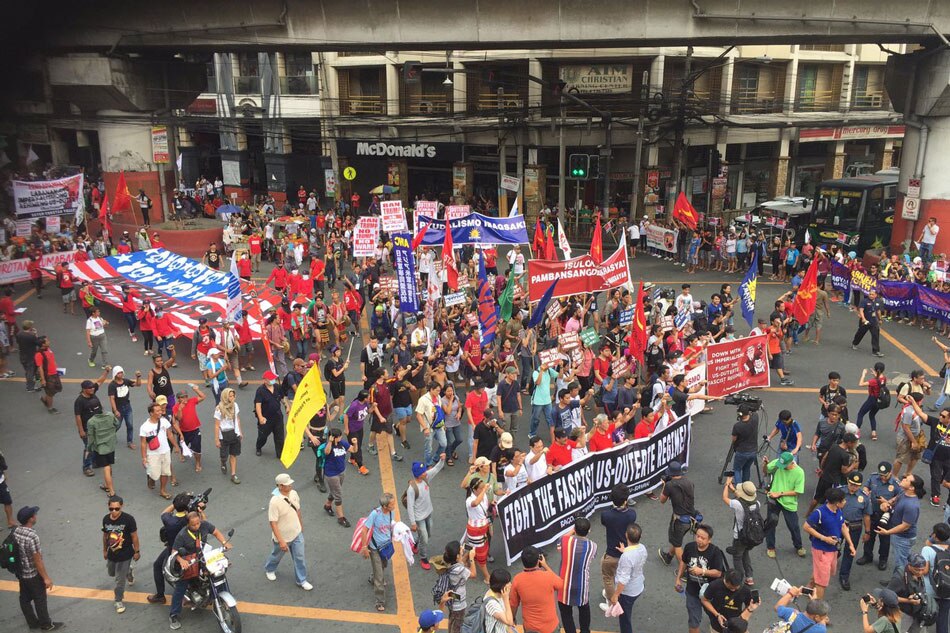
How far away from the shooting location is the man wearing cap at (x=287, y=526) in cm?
888

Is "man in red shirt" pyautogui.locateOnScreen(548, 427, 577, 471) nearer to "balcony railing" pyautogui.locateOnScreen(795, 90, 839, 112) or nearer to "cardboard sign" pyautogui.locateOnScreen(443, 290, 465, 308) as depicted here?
"cardboard sign" pyautogui.locateOnScreen(443, 290, 465, 308)

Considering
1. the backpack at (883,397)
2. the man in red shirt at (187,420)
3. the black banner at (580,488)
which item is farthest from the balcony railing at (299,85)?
the backpack at (883,397)

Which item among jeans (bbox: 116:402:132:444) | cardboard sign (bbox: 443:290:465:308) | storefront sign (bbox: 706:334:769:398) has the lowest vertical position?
jeans (bbox: 116:402:132:444)

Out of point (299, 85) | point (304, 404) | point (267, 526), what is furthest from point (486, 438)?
point (299, 85)

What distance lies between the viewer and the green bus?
26438 millimetres

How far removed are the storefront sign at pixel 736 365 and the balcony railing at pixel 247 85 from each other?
34117mm

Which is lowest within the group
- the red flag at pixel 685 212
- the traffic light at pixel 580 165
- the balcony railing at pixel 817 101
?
the red flag at pixel 685 212

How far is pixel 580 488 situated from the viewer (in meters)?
10.1

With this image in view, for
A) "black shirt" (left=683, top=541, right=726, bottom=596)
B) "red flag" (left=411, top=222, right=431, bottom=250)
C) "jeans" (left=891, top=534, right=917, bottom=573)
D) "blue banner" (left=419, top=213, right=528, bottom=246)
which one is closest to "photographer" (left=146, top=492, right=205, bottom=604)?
"black shirt" (left=683, top=541, right=726, bottom=596)

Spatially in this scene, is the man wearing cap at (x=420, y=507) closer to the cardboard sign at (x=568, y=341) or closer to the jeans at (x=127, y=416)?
the cardboard sign at (x=568, y=341)

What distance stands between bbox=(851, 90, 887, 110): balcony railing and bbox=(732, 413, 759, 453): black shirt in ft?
123

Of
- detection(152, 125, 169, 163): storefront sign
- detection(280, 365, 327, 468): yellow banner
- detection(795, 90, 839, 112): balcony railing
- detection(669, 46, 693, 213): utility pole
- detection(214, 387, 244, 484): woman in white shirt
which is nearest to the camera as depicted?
detection(280, 365, 327, 468): yellow banner

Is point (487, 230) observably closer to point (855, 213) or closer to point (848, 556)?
point (848, 556)

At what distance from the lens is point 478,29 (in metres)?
23.2
